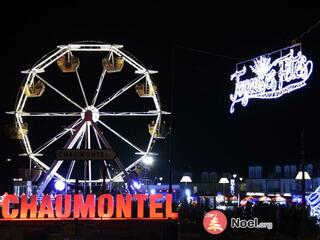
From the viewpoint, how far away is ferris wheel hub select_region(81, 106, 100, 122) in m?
31.3

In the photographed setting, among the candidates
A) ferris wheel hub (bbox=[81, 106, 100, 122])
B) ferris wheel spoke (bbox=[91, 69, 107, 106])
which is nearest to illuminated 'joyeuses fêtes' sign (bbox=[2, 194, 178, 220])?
ferris wheel hub (bbox=[81, 106, 100, 122])

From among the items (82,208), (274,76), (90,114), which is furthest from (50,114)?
(274,76)

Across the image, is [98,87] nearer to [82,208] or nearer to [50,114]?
[50,114]

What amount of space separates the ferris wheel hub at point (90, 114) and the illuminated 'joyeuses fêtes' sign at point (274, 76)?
8744mm

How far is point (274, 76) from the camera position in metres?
23.6

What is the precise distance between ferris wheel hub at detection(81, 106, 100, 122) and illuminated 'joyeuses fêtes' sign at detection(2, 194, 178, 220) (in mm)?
8594

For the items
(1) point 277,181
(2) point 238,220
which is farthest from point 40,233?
(1) point 277,181

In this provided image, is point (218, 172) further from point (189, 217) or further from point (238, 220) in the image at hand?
point (238, 220)

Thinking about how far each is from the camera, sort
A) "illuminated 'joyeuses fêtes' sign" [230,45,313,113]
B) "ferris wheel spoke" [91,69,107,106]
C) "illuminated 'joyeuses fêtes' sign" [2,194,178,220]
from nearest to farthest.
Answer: "illuminated 'joyeuses fêtes' sign" [230,45,313,113], "illuminated 'joyeuses fêtes' sign" [2,194,178,220], "ferris wheel spoke" [91,69,107,106]

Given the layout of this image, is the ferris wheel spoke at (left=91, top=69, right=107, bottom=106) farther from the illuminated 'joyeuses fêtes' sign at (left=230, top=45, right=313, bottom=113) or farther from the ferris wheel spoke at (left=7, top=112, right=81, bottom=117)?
the illuminated 'joyeuses fêtes' sign at (left=230, top=45, right=313, bottom=113)

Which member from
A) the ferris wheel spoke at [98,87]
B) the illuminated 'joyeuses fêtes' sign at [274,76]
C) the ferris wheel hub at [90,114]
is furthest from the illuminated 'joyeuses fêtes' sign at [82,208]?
the ferris wheel spoke at [98,87]

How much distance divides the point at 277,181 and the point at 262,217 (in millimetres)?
51027

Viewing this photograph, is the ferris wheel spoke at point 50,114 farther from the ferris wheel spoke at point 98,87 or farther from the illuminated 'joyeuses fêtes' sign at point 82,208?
the illuminated 'joyeuses fêtes' sign at point 82,208

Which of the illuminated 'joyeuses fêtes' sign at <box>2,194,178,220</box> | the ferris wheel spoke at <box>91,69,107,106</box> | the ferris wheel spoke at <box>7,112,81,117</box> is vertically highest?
the ferris wheel spoke at <box>91,69,107,106</box>
